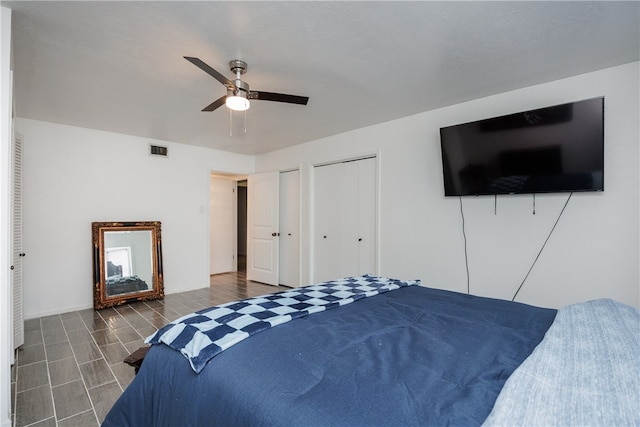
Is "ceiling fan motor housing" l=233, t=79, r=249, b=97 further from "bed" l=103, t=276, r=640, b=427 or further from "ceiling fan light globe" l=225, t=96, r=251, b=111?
"bed" l=103, t=276, r=640, b=427

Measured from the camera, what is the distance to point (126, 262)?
13.9 ft

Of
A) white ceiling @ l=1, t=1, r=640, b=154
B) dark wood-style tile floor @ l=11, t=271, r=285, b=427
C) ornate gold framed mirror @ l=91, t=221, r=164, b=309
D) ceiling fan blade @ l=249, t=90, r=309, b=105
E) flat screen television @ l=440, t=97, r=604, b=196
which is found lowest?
dark wood-style tile floor @ l=11, t=271, r=285, b=427

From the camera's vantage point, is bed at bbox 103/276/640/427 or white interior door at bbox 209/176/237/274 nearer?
bed at bbox 103/276/640/427

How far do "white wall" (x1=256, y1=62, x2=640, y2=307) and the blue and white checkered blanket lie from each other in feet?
5.09

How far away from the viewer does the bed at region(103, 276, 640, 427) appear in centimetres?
79

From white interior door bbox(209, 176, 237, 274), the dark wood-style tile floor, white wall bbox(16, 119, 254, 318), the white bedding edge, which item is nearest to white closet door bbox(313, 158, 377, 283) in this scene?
the dark wood-style tile floor

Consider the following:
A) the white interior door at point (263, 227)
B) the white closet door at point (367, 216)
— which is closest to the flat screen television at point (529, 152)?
the white closet door at point (367, 216)

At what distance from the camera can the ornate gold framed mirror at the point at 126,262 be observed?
13.1ft

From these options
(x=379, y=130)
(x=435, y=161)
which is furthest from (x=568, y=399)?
(x=379, y=130)

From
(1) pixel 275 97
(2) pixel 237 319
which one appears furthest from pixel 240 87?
(2) pixel 237 319

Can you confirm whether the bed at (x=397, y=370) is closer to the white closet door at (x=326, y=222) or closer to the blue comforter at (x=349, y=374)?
the blue comforter at (x=349, y=374)

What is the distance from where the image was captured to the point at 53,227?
379 cm

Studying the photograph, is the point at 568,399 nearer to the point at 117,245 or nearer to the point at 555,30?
the point at 555,30

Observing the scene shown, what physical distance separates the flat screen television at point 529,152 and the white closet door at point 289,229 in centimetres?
258
